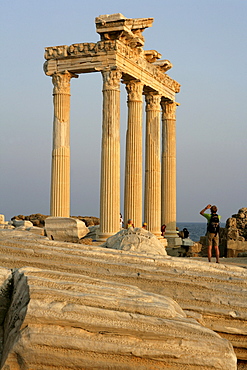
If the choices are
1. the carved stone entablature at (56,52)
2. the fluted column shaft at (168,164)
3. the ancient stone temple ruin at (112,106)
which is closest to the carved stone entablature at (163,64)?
the ancient stone temple ruin at (112,106)

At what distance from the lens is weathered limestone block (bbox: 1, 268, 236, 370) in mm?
6105

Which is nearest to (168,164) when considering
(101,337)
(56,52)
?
(56,52)

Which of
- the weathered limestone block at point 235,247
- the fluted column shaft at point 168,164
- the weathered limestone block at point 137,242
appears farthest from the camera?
the fluted column shaft at point 168,164

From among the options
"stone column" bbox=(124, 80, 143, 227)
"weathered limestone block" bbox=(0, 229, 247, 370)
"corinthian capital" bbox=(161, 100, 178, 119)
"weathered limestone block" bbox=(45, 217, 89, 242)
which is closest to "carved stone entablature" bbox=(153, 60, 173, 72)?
"corinthian capital" bbox=(161, 100, 178, 119)

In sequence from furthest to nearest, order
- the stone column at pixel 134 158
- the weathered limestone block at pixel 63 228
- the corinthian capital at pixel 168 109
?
the corinthian capital at pixel 168 109 → the stone column at pixel 134 158 → the weathered limestone block at pixel 63 228

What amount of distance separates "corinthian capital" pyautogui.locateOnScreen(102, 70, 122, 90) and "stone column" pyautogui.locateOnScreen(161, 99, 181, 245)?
8.87m

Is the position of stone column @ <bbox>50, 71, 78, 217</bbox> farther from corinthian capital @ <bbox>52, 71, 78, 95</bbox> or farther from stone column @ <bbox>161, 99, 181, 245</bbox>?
stone column @ <bbox>161, 99, 181, 245</bbox>

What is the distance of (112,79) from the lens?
944 inches

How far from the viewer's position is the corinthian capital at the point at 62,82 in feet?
82.5

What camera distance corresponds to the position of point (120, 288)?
7285mm

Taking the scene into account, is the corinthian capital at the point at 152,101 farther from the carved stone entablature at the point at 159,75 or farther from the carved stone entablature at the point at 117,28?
the carved stone entablature at the point at 117,28

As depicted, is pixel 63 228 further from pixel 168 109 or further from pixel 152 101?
pixel 168 109

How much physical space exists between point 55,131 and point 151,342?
1999cm

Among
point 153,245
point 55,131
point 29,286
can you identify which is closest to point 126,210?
point 55,131
